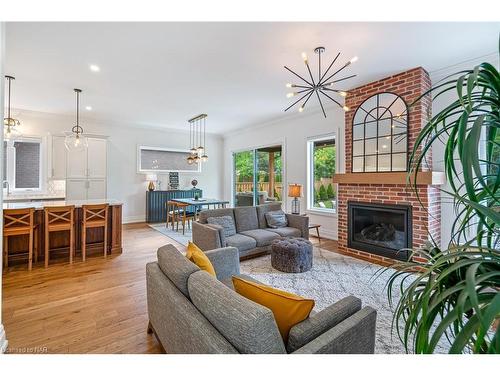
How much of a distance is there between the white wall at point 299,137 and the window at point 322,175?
14cm

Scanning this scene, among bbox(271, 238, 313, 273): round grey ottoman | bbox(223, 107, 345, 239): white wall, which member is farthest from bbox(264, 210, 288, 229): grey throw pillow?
bbox(223, 107, 345, 239): white wall

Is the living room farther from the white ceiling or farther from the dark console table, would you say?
the dark console table

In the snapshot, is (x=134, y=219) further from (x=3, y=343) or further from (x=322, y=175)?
(x=3, y=343)

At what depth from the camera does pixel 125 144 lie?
22.8 ft

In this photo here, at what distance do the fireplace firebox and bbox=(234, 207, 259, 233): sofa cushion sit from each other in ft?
5.42

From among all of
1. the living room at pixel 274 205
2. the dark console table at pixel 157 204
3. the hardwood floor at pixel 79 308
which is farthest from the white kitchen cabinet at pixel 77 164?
the hardwood floor at pixel 79 308

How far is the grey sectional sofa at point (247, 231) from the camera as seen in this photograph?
11.5 feet

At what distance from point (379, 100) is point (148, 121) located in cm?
563

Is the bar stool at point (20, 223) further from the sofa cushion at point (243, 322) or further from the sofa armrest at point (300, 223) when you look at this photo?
the sofa armrest at point (300, 223)

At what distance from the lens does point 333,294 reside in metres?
2.64

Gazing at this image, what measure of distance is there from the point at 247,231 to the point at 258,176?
11.8ft

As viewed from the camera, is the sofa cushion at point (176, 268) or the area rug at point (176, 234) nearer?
the sofa cushion at point (176, 268)

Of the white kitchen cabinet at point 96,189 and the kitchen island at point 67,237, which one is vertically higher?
the white kitchen cabinet at point 96,189
